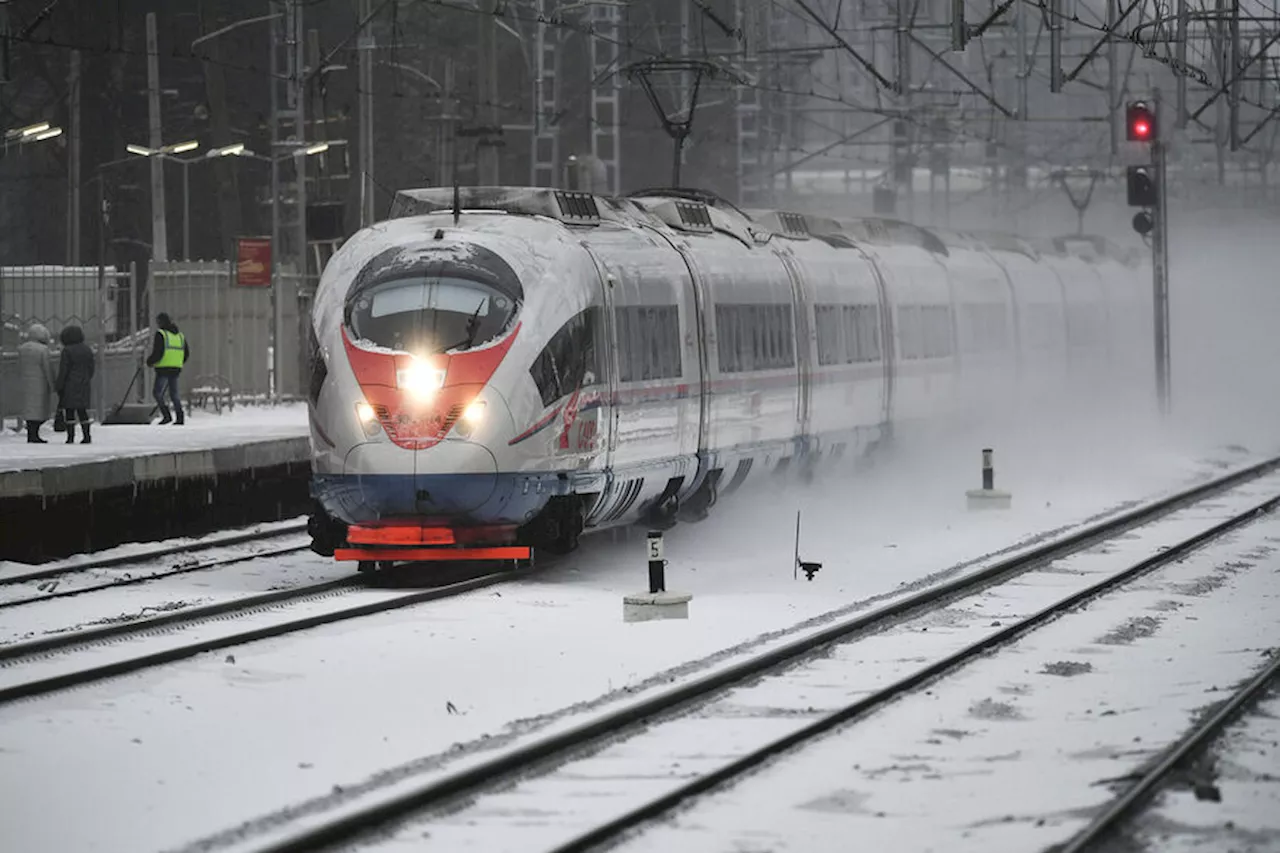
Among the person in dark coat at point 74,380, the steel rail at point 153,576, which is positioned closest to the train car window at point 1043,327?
the person in dark coat at point 74,380

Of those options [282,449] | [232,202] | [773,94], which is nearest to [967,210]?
[773,94]

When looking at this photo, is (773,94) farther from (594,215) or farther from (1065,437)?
(594,215)

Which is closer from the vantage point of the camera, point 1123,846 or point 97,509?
point 1123,846

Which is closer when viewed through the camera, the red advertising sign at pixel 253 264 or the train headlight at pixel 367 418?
the train headlight at pixel 367 418

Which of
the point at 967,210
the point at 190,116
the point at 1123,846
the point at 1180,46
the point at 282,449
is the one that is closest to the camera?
the point at 1123,846

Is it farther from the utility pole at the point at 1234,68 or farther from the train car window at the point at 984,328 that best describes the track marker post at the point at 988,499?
the utility pole at the point at 1234,68

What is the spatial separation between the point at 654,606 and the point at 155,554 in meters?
6.88

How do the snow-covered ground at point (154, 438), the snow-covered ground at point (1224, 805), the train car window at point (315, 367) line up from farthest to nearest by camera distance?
the snow-covered ground at point (154, 438), the train car window at point (315, 367), the snow-covered ground at point (1224, 805)

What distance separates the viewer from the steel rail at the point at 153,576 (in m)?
18.2

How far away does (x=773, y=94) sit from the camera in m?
58.9

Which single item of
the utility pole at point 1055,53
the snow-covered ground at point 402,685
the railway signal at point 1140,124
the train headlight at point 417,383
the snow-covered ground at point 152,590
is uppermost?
the utility pole at point 1055,53

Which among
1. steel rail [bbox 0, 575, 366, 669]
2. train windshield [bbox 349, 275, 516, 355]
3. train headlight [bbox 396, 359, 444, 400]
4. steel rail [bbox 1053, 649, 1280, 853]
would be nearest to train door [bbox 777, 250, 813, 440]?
train windshield [bbox 349, 275, 516, 355]

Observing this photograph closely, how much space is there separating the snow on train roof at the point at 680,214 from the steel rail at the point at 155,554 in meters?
3.86

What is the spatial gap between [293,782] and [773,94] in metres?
49.2
